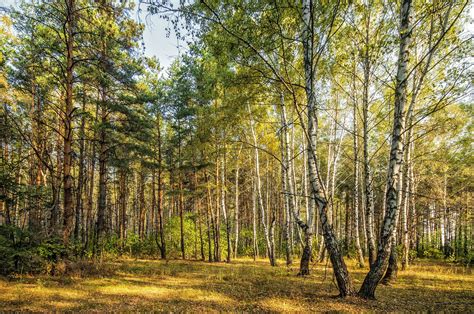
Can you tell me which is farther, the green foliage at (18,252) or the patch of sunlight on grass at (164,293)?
the green foliage at (18,252)

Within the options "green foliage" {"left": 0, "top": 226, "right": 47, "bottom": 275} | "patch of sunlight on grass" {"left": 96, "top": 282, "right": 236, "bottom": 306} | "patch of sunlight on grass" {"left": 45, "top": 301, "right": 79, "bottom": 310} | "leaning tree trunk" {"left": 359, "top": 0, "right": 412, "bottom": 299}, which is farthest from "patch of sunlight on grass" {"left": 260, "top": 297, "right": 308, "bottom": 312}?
"green foliage" {"left": 0, "top": 226, "right": 47, "bottom": 275}

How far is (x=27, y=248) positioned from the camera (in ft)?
25.0

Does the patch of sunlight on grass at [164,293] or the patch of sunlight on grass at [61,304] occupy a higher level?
the patch of sunlight on grass at [61,304]

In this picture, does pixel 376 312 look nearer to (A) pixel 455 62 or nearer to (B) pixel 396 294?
(B) pixel 396 294

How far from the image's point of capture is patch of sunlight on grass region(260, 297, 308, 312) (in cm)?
542

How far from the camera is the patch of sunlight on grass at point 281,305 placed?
17.8 feet

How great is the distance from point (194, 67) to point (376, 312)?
16.1 m

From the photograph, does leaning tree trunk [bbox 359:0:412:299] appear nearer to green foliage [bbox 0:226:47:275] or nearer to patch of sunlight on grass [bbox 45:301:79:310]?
patch of sunlight on grass [bbox 45:301:79:310]

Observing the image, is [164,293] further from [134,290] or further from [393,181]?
[393,181]

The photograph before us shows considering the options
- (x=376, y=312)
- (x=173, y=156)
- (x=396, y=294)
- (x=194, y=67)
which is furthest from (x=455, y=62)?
(x=173, y=156)

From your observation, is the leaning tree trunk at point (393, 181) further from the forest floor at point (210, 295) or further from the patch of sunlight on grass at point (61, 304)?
the patch of sunlight on grass at point (61, 304)

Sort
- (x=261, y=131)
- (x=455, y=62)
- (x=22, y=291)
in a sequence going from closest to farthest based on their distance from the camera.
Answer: (x=22, y=291) → (x=455, y=62) → (x=261, y=131)

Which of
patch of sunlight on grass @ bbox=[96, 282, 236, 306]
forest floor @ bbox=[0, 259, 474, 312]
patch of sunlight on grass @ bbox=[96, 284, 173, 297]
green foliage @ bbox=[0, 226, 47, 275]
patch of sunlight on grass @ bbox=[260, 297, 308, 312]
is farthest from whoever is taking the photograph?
green foliage @ bbox=[0, 226, 47, 275]

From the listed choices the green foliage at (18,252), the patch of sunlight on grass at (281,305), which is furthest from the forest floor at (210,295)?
the green foliage at (18,252)
